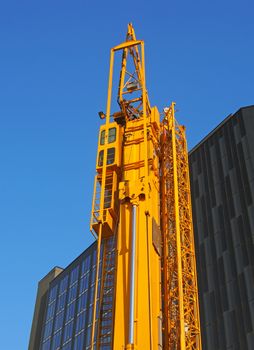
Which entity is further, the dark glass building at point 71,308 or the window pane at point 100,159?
the dark glass building at point 71,308

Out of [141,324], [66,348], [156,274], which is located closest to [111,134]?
[156,274]

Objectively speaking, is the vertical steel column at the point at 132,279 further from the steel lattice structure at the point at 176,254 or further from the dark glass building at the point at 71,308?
the dark glass building at the point at 71,308

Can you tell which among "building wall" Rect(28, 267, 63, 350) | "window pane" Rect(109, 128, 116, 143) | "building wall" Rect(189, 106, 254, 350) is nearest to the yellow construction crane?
"window pane" Rect(109, 128, 116, 143)

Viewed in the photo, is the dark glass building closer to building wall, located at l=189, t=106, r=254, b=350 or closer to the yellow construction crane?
building wall, located at l=189, t=106, r=254, b=350

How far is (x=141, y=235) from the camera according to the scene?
2258 centimetres

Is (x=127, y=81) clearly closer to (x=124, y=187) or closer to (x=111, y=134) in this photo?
(x=111, y=134)

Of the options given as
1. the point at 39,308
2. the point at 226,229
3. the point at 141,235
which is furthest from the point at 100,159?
the point at 39,308

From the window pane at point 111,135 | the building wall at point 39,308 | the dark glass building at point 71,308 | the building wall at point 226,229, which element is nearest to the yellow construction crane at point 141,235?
the window pane at point 111,135

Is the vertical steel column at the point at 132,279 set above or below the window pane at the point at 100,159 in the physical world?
below

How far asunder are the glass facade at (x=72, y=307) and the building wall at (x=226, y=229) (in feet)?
80.0

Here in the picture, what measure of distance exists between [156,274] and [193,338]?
578cm

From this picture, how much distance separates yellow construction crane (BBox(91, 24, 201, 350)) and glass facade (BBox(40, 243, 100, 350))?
47.8 m

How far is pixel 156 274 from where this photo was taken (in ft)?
73.8

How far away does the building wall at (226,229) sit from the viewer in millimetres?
48625
